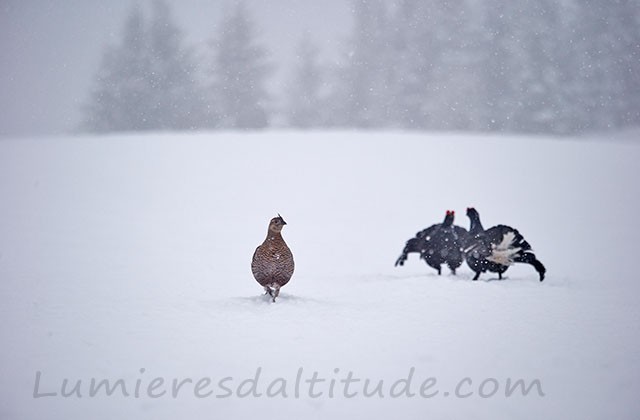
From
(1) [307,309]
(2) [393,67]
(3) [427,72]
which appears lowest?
(1) [307,309]

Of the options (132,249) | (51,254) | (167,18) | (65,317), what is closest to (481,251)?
(65,317)

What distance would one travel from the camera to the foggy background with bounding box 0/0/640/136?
29.2 metres

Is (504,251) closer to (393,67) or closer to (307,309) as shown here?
(307,309)

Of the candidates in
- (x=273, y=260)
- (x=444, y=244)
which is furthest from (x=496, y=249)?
(x=273, y=260)

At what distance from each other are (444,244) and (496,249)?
2.43 feet

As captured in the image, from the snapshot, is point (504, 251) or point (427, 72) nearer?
point (504, 251)

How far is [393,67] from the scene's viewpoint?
108ft

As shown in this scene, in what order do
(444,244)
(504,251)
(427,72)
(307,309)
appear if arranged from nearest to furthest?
(307,309) → (504,251) → (444,244) → (427,72)

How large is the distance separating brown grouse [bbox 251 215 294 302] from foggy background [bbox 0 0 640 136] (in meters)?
26.6

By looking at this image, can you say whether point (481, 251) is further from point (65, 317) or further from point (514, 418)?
point (65, 317)

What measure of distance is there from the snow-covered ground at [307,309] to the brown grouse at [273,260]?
0.39m

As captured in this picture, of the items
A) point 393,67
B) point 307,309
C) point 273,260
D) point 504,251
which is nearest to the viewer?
point 273,260

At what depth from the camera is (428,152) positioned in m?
19.7

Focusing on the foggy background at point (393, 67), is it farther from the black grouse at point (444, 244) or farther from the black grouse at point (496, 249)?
the black grouse at point (496, 249)
